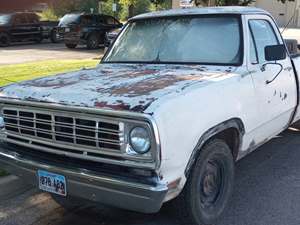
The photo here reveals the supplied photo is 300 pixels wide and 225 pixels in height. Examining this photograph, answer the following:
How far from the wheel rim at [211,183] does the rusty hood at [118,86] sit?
26.8 inches

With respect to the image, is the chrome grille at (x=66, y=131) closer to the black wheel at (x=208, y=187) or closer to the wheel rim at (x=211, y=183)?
the black wheel at (x=208, y=187)

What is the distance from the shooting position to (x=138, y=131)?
314cm

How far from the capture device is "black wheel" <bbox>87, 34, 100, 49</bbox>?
24894 millimetres

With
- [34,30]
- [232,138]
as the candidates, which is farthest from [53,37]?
[232,138]

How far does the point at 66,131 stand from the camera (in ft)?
11.3

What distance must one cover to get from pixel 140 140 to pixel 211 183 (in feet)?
3.29

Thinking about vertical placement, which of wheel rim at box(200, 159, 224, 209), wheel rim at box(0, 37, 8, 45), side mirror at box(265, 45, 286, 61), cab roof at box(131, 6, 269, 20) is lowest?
wheel rim at box(0, 37, 8, 45)

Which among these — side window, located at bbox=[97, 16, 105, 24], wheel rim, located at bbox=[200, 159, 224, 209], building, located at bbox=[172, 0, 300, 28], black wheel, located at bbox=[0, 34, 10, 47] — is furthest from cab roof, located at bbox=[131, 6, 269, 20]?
building, located at bbox=[172, 0, 300, 28]

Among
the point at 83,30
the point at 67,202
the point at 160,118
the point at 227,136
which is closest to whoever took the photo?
the point at 160,118

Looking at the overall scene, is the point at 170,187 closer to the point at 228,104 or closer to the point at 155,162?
the point at 155,162

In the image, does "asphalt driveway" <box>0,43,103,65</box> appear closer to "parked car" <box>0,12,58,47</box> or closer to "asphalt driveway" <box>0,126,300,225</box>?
"parked car" <box>0,12,58,47</box>

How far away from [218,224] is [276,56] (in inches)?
74.5

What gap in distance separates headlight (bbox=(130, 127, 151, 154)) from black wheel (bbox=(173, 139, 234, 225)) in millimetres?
516

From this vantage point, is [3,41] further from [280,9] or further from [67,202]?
[67,202]
